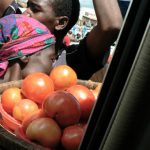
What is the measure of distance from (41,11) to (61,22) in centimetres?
18

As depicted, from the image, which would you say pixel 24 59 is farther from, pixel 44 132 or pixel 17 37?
pixel 44 132

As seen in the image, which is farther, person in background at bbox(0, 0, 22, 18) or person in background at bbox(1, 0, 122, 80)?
person in background at bbox(0, 0, 22, 18)

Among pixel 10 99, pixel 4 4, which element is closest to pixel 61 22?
pixel 4 4

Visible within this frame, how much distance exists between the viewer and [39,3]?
228 cm

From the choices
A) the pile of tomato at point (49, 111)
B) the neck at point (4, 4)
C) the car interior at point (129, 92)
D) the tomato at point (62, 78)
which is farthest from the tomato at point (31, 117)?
the neck at point (4, 4)

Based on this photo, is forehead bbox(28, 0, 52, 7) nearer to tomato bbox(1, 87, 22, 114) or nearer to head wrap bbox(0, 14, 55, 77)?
head wrap bbox(0, 14, 55, 77)

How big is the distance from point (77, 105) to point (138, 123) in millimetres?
600

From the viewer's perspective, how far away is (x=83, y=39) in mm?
2311

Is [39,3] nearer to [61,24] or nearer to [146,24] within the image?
[61,24]

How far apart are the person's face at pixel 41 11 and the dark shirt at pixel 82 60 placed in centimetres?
24

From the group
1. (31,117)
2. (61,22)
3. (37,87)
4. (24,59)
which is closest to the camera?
(31,117)

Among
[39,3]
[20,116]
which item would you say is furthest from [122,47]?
[39,3]

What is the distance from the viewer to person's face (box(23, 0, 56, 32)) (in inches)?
89.7

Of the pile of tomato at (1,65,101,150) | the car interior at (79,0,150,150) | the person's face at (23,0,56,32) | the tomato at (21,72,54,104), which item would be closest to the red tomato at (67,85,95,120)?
the pile of tomato at (1,65,101,150)
